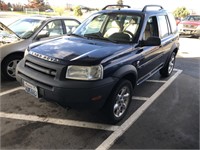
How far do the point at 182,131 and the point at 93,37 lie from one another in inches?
88.5

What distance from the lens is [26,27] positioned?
5.71 meters

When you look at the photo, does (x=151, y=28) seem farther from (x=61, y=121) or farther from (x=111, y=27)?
(x=61, y=121)

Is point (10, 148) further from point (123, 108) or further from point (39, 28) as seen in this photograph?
point (39, 28)

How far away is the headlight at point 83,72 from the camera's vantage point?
3.00 meters

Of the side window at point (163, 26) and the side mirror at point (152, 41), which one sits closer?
the side mirror at point (152, 41)

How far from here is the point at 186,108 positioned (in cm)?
429

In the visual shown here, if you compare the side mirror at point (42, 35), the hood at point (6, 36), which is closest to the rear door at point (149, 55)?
the side mirror at point (42, 35)

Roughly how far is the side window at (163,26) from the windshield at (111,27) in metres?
0.97

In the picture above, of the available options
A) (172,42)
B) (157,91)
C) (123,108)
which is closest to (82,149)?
(123,108)

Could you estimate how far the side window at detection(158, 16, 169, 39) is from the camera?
494 cm

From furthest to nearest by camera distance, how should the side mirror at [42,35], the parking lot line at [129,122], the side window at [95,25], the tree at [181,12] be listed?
the tree at [181,12], the side mirror at [42,35], the side window at [95,25], the parking lot line at [129,122]

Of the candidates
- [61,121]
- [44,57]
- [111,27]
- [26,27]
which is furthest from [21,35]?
[61,121]

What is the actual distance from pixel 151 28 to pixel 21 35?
312 cm

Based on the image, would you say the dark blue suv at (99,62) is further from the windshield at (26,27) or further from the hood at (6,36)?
the hood at (6,36)
